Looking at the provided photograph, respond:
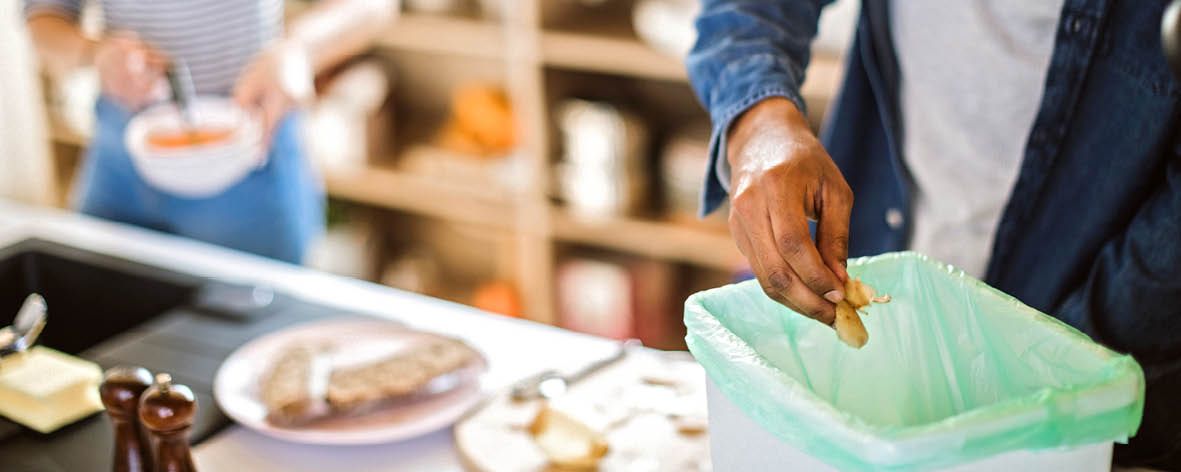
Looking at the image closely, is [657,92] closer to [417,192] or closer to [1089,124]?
[417,192]

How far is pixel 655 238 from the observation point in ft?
7.94

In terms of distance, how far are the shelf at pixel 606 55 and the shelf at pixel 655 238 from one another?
297 millimetres

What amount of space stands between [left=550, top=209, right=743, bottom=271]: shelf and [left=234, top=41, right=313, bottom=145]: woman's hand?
0.85 meters

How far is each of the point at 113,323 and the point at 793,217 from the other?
0.93m

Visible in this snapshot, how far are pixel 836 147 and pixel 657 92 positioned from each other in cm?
126

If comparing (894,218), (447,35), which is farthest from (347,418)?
(447,35)

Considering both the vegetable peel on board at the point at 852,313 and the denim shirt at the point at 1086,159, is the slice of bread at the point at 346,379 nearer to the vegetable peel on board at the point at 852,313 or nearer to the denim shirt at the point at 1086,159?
the denim shirt at the point at 1086,159

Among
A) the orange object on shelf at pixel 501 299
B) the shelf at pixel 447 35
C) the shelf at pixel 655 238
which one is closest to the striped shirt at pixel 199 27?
the shelf at pixel 447 35

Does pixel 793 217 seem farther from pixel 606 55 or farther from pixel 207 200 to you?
pixel 606 55

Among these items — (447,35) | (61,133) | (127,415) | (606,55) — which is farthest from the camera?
(61,133)

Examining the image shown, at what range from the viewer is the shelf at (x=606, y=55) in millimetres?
2262

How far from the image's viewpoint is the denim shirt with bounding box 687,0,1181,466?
104cm

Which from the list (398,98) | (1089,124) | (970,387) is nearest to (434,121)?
(398,98)

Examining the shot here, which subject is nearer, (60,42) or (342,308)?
(342,308)
